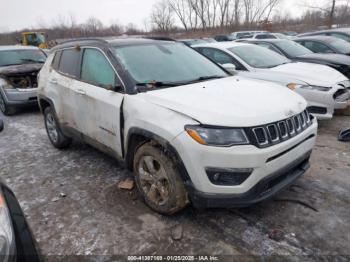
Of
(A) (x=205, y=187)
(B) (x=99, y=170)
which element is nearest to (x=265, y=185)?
(A) (x=205, y=187)

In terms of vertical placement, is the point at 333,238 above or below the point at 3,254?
below

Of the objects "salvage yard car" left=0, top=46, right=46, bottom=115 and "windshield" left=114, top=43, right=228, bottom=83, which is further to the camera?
"salvage yard car" left=0, top=46, right=46, bottom=115

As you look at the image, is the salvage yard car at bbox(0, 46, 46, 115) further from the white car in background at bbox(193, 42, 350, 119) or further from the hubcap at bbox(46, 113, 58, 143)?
the white car in background at bbox(193, 42, 350, 119)

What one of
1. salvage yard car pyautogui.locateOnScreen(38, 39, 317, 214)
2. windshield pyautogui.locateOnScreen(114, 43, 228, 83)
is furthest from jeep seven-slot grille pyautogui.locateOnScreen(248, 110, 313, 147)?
windshield pyautogui.locateOnScreen(114, 43, 228, 83)

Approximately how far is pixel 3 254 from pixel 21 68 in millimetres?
7381

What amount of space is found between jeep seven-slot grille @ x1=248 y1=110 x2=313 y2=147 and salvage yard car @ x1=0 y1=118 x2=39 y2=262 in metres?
1.72

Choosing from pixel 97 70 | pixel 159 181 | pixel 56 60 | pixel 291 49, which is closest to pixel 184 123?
pixel 159 181

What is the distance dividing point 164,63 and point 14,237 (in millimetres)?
2439

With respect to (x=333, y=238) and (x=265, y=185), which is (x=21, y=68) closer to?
(x=265, y=185)

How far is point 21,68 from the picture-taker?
25.2ft

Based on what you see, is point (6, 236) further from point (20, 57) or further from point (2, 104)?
point (20, 57)

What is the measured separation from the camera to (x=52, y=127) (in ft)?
16.1

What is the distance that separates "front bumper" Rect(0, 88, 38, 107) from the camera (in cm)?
727

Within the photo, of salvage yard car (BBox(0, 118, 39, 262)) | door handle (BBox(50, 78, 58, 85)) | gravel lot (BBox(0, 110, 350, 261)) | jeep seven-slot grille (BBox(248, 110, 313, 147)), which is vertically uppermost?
door handle (BBox(50, 78, 58, 85))
